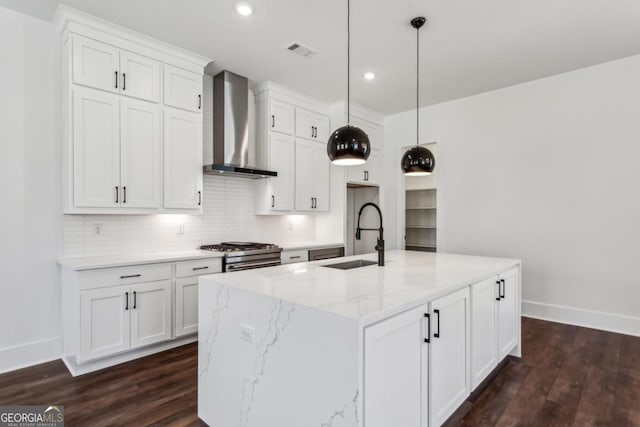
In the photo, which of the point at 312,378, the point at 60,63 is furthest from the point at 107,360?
the point at 60,63

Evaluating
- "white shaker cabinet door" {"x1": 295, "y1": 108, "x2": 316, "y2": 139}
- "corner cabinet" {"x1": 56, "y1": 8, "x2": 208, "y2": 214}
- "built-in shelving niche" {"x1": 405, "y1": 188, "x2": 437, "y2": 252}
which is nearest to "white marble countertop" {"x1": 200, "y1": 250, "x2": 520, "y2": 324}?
"corner cabinet" {"x1": 56, "y1": 8, "x2": 208, "y2": 214}

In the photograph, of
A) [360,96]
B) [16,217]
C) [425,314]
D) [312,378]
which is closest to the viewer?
[312,378]

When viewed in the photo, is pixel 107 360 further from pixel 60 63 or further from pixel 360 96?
pixel 360 96

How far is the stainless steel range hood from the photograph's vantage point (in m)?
3.89

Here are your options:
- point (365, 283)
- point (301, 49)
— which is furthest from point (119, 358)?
point (301, 49)

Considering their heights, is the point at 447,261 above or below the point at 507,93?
below

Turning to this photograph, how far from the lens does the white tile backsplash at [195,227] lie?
10.2ft

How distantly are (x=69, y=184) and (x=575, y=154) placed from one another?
5155 mm

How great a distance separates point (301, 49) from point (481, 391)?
336cm

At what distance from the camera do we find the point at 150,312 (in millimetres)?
2977

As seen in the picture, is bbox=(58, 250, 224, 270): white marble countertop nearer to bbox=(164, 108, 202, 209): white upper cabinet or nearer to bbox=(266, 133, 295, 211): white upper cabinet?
bbox=(164, 108, 202, 209): white upper cabinet

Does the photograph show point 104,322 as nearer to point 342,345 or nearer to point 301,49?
point 342,345

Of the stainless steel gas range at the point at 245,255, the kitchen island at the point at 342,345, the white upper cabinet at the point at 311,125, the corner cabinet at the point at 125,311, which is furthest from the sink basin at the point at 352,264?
the white upper cabinet at the point at 311,125

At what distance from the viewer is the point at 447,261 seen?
2.84 metres
